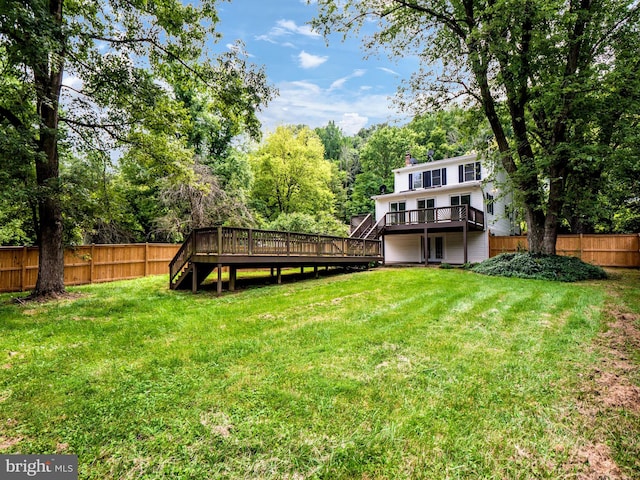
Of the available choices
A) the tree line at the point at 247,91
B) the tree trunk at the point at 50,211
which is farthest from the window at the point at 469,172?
the tree trunk at the point at 50,211

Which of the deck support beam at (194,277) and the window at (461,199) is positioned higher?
the window at (461,199)

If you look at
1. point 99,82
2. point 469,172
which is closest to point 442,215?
point 469,172

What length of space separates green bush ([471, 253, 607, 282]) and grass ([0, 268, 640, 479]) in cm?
551

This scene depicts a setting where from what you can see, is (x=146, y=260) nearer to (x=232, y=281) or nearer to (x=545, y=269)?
(x=232, y=281)

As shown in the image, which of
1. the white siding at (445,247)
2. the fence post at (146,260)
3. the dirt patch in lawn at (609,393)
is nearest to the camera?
the dirt patch in lawn at (609,393)

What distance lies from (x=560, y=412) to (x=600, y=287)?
9.33 metres

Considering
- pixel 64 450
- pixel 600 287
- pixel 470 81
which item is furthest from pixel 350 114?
pixel 64 450

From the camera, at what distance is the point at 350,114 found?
4959 cm

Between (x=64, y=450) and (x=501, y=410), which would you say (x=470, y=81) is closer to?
(x=501, y=410)

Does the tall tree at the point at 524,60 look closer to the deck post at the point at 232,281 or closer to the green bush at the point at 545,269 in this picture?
the green bush at the point at 545,269

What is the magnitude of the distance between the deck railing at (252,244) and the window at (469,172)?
35.3 feet

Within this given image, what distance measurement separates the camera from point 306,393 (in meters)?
3.26

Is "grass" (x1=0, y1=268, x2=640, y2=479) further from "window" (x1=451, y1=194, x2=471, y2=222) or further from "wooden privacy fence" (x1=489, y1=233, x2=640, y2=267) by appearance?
"wooden privacy fence" (x1=489, y1=233, x2=640, y2=267)

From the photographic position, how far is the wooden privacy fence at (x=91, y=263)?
33.5 feet
